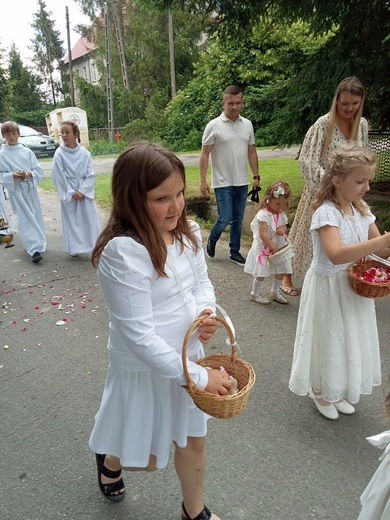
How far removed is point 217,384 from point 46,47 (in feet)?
234

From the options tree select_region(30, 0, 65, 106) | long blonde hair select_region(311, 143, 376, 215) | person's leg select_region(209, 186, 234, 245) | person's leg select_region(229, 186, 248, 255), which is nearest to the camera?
long blonde hair select_region(311, 143, 376, 215)

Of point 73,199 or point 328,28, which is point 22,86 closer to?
point 73,199

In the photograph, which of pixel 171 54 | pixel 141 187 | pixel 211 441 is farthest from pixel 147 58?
pixel 141 187

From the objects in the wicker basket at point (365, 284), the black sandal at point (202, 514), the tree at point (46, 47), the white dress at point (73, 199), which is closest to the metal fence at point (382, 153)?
the white dress at point (73, 199)

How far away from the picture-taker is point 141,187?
5.39 ft

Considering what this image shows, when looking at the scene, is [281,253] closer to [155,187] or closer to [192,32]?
[155,187]

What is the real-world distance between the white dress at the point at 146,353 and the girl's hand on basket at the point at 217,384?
3 centimetres

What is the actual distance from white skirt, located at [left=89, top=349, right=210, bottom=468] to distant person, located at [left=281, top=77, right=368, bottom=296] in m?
2.86

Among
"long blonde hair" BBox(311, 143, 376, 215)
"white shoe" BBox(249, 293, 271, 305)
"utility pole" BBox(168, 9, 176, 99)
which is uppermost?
"utility pole" BBox(168, 9, 176, 99)

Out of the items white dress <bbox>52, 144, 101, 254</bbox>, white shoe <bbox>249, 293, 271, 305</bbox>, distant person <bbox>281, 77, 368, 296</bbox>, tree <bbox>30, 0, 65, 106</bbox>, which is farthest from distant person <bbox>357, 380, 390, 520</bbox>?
tree <bbox>30, 0, 65, 106</bbox>

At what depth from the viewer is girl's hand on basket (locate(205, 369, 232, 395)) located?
1.67 meters

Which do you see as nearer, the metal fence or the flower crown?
the flower crown

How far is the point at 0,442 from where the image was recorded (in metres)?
2.76

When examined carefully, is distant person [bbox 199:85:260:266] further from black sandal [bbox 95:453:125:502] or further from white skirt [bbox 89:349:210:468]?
white skirt [bbox 89:349:210:468]
